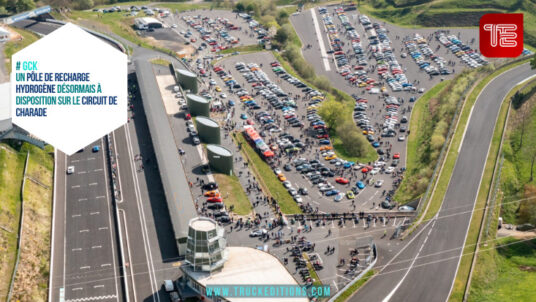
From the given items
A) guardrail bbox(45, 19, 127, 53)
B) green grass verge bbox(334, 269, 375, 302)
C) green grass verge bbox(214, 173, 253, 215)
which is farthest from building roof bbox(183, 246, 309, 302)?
guardrail bbox(45, 19, 127, 53)

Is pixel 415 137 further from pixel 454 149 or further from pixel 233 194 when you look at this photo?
pixel 233 194

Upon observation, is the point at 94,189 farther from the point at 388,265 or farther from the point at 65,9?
the point at 65,9

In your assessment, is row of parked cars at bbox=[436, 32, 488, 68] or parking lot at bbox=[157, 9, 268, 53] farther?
parking lot at bbox=[157, 9, 268, 53]

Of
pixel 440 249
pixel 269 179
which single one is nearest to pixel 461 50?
pixel 269 179

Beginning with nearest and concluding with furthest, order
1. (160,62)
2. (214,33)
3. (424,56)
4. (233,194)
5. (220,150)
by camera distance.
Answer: (233,194) < (220,150) < (160,62) < (424,56) < (214,33)

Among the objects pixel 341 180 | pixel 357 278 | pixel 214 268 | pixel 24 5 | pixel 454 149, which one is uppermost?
pixel 24 5

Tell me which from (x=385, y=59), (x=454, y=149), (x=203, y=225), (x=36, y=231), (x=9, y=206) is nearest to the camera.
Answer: (x=203, y=225)

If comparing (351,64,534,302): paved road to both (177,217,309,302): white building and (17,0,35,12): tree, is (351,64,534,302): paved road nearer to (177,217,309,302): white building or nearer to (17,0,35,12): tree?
(177,217,309,302): white building

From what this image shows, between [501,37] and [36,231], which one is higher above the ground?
[501,37]
